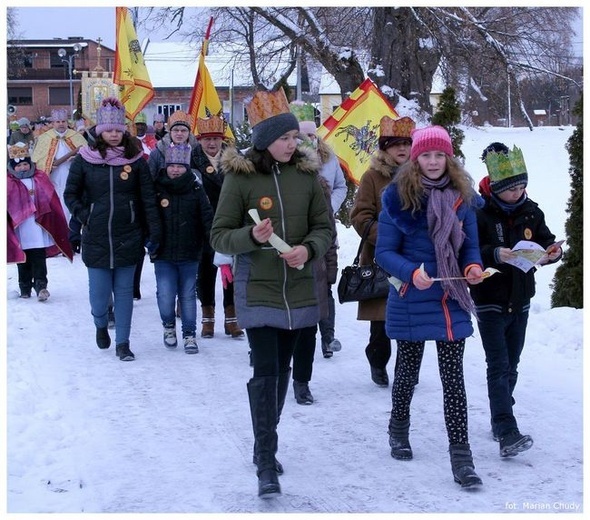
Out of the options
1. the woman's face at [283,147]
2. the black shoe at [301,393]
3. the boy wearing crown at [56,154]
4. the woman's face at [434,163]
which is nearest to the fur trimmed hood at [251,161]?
the woman's face at [283,147]

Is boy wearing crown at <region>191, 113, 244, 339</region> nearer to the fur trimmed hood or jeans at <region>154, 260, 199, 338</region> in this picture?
jeans at <region>154, 260, 199, 338</region>

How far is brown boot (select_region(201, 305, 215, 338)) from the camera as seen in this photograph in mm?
9023

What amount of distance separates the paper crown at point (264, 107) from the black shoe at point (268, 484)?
178 centimetres

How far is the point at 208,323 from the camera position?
355 inches

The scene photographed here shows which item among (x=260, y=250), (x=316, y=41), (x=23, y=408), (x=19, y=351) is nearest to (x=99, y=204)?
(x=19, y=351)

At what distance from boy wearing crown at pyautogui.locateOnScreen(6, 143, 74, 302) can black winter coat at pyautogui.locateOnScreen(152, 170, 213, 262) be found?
3153 mm

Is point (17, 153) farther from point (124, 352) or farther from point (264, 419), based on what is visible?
point (264, 419)

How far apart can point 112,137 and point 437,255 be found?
3.83m

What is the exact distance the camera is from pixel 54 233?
441 inches

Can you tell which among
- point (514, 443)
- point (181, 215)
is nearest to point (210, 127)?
point (181, 215)

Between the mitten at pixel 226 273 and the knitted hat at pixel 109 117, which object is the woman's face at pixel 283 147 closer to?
the mitten at pixel 226 273

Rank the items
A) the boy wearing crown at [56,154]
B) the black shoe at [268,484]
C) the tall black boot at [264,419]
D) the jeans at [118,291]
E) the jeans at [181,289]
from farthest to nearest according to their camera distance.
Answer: the boy wearing crown at [56,154]
the jeans at [181,289]
the jeans at [118,291]
the tall black boot at [264,419]
the black shoe at [268,484]

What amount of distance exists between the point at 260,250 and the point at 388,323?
2.73 feet

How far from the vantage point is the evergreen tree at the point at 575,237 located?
9.47 m
